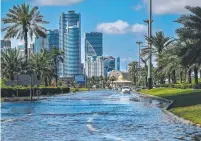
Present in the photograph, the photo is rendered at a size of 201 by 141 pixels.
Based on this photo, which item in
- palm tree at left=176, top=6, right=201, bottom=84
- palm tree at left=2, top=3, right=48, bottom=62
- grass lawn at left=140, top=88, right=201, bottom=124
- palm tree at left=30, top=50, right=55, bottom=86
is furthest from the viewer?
palm tree at left=30, top=50, right=55, bottom=86

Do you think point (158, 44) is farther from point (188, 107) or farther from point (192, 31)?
point (188, 107)

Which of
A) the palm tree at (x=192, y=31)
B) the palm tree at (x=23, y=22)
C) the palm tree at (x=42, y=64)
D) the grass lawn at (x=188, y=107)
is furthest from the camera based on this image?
the palm tree at (x=42, y=64)

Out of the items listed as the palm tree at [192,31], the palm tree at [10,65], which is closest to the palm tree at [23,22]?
the palm tree at [10,65]

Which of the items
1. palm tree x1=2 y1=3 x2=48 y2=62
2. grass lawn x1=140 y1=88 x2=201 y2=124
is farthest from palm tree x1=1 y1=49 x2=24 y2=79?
Answer: grass lawn x1=140 y1=88 x2=201 y2=124

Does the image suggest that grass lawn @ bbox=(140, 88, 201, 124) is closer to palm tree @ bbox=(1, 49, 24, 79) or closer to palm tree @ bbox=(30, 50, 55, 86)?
palm tree @ bbox=(1, 49, 24, 79)

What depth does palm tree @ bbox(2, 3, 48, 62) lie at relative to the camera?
69.2 m

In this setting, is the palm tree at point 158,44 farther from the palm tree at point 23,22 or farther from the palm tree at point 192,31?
the palm tree at point 192,31

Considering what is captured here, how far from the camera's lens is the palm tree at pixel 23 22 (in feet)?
227

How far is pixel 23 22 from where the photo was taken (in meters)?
69.1

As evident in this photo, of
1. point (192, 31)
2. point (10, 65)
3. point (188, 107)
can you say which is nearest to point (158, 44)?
point (10, 65)

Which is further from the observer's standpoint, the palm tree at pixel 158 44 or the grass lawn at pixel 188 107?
the palm tree at pixel 158 44

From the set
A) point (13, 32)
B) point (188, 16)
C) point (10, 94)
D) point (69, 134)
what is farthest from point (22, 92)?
point (69, 134)

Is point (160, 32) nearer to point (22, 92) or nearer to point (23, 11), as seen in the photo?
point (23, 11)

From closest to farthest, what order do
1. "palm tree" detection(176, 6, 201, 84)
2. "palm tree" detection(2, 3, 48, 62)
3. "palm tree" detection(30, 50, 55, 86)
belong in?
"palm tree" detection(176, 6, 201, 84) → "palm tree" detection(2, 3, 48, 62) → "palm tree" detection(30, 50, 55, 86)
